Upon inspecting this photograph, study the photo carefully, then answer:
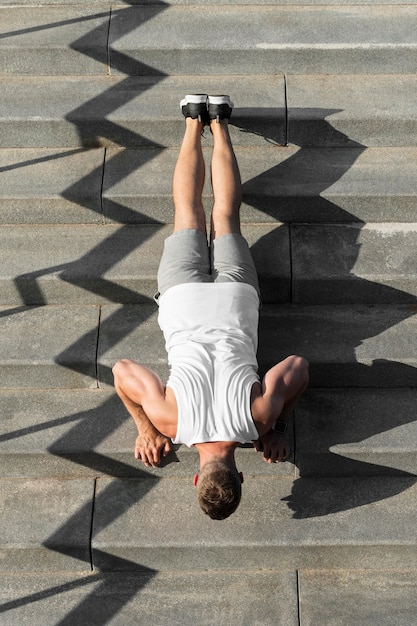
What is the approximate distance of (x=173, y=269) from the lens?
16.1ft

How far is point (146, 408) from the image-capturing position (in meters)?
4.66

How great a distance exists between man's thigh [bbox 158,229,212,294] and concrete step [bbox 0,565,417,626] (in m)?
1.65

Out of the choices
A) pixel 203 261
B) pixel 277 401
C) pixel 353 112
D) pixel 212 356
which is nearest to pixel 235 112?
pixel 353 112

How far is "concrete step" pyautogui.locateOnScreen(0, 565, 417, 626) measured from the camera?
4.82m

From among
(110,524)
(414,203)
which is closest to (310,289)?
(414,203)

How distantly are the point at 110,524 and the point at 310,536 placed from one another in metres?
1.11

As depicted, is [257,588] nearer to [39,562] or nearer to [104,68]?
[39,562]

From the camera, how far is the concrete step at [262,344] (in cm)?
514

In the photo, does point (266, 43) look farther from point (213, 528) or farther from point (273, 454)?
point (213, 528)

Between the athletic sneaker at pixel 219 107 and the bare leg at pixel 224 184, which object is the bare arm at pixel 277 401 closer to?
the bare leg at pixel 224 184

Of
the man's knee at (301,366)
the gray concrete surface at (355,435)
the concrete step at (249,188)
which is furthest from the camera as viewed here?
the concrete step at (249,188)

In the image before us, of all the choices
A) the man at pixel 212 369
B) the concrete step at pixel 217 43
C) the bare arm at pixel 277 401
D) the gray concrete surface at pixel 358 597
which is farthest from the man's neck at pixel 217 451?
the concrete step at pixel 217 43

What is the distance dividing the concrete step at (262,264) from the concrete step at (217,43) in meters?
Answer: 1.14

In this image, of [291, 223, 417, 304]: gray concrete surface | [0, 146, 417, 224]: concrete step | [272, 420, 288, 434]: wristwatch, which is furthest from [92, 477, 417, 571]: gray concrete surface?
[0, 146, 417, 224]: concrete step
